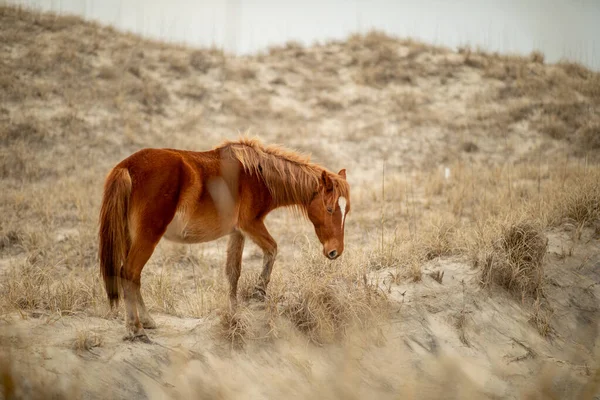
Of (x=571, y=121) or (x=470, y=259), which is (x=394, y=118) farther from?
(x=470, y=259)

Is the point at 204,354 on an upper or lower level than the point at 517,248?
lower

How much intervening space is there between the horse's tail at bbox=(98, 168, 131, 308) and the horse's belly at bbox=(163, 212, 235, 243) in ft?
1.56

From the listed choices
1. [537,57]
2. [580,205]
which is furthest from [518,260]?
[537,57]

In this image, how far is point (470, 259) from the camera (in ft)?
21.0

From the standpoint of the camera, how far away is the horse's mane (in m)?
5.59

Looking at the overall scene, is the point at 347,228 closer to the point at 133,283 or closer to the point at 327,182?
the point at 327,182

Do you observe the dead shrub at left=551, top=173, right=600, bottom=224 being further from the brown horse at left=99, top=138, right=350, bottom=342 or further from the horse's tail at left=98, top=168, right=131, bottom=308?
the horse's tail at left=98, top=168, right=131, bottom=308

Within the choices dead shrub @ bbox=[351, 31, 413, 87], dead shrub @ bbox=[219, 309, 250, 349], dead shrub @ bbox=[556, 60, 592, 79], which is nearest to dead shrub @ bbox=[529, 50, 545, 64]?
dead shrub @ bbox=[556, 60, 592, 79]

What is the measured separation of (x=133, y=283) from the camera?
4.66 meters

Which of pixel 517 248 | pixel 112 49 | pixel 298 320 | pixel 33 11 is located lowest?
pixel 298 320

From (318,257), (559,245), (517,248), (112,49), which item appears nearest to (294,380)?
(318,257)

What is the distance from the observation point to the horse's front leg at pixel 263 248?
17.8 ft

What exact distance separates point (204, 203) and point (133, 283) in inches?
39.5

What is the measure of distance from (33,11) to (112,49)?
321 cm
